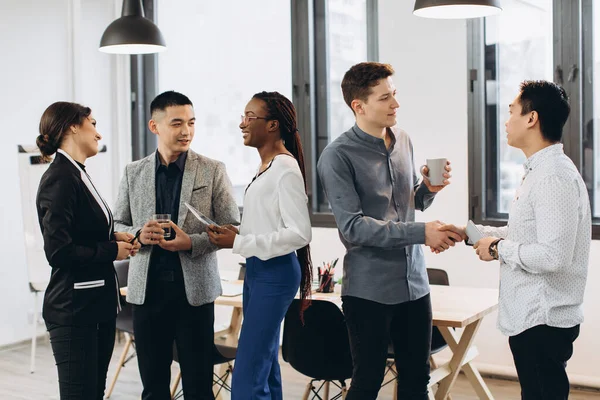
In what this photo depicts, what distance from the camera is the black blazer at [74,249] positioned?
257 cm

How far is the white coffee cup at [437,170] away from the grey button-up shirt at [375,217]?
0.30ft

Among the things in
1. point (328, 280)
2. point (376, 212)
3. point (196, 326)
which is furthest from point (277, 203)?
point (328, 280)

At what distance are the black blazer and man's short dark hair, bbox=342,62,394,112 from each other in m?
1.05

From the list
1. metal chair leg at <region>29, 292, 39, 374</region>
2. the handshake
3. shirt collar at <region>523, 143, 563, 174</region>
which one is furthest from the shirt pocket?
metal chair leg at <region>29, 292, 39, 374</region>

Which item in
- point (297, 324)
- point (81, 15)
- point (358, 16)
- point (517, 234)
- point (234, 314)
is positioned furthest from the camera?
point (81, 15)

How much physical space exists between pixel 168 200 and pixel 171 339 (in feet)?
1.86

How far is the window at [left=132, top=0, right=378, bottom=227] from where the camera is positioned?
210 inches

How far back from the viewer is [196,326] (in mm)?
2885

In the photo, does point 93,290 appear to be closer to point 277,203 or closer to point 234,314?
point 277,203

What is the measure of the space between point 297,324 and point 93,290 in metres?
0.96

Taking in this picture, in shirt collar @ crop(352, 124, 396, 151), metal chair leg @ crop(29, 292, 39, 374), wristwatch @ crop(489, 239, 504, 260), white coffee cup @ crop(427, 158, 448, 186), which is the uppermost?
shirt collar @ crop(352, 124, 396, 151)

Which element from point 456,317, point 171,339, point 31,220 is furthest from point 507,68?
point 31,220

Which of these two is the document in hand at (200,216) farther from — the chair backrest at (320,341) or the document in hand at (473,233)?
the document in hand at (473,233)

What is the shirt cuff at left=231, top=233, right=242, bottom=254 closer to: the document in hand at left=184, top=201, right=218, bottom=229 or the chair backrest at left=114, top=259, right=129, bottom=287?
the document in hand at left=184, top=201, right=218, bottom=229
